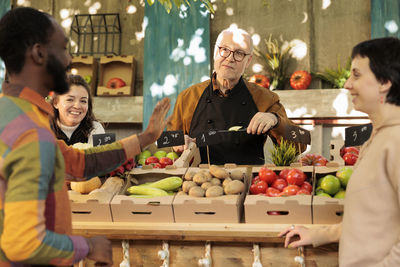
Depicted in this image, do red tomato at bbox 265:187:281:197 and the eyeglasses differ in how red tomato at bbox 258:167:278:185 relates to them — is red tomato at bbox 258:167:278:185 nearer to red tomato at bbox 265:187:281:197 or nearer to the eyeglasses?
red tomato at bbox 265:187:281:197

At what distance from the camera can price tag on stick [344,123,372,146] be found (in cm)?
176

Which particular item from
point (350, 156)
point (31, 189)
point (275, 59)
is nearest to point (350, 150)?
point (350, 156)

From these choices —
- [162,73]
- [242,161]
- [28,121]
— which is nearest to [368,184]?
[28,121]

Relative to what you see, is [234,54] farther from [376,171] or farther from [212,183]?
[376,171]

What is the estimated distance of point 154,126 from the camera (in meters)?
1.50

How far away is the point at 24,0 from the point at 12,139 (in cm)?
573

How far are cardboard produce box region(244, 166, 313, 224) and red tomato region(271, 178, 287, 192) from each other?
16 cm

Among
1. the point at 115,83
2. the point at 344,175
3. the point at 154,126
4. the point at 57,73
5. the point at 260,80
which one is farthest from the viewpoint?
the point at 115,83

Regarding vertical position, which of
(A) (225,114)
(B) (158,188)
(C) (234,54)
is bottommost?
(B) (158,188)

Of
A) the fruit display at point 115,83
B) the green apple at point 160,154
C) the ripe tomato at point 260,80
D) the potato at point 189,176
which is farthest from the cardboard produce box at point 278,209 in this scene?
the fruit display at point 115,83

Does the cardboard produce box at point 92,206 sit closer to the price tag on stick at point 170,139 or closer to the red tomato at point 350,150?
the price tag on stick at point 170,139

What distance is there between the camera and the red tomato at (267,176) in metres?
1.81

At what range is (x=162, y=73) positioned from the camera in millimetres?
5227

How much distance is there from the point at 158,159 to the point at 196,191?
31.2 inches
